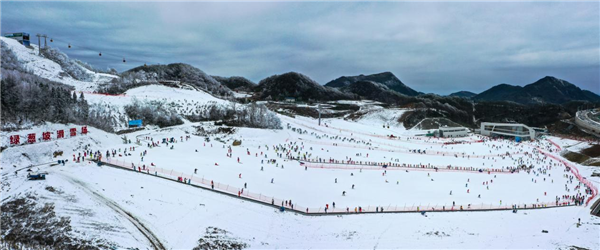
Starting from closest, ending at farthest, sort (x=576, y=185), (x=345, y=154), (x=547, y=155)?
(x=576, y=185)
(x=345, y=154)
(x=547, y=155)

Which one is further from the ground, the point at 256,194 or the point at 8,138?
the point at 8,138

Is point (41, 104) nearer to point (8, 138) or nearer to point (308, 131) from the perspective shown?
A: point (8, 138)

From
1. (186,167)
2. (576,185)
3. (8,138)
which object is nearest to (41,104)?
(8,138)

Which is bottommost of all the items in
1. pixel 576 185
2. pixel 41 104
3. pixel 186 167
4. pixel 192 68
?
pixel 576 185

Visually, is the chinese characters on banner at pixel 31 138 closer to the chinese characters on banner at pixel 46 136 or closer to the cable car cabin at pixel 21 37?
the chinese characters on banner at pixel 46 136

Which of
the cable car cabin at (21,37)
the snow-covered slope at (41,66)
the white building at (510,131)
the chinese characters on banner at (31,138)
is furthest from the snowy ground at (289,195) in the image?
the cable car cabin at (21,37)

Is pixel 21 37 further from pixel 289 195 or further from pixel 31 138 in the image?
pixel 289 195

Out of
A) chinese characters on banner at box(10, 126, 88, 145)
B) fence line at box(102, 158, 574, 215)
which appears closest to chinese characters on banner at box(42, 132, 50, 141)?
chinese characters on banner at box(10, 126, 88, 145)
